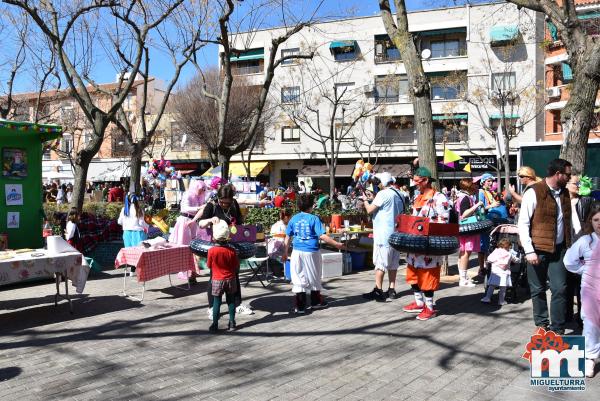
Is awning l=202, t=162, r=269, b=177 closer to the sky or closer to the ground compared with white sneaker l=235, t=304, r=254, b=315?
closer to the sky

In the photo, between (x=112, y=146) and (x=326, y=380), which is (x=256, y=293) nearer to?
(x=326, y=380)

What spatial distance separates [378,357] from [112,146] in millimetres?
42709

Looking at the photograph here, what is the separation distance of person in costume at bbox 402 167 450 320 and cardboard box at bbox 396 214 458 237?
28 centimetres

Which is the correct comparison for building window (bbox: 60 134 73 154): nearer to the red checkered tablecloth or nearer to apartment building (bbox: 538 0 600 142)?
the red checkered tablecloth

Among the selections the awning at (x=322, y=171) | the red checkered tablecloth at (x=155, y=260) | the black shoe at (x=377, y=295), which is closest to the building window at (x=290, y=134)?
the awning at (x=322, y=171)

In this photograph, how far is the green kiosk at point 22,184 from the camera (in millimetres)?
8195

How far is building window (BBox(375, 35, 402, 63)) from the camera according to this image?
3753cm

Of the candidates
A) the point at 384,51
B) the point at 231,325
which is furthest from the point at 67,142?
the point at 231,325

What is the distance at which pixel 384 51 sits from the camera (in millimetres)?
37906

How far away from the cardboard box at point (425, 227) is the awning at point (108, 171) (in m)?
34.9

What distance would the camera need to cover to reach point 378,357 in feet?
16.7

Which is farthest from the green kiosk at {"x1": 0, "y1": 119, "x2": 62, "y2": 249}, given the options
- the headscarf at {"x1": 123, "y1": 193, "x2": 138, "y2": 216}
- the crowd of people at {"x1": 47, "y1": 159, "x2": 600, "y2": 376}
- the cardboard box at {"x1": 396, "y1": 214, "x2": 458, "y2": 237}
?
the cardboard box at {"x1": 396, "y1": 214, "x2": 458, "y2": 237}

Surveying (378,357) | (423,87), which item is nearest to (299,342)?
(378,357)

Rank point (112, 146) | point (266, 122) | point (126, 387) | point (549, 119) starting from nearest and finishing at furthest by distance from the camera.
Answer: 1. point (126, 387)
2. point (549, 119)
3. point (266, 122)
4. point (112, 146)
